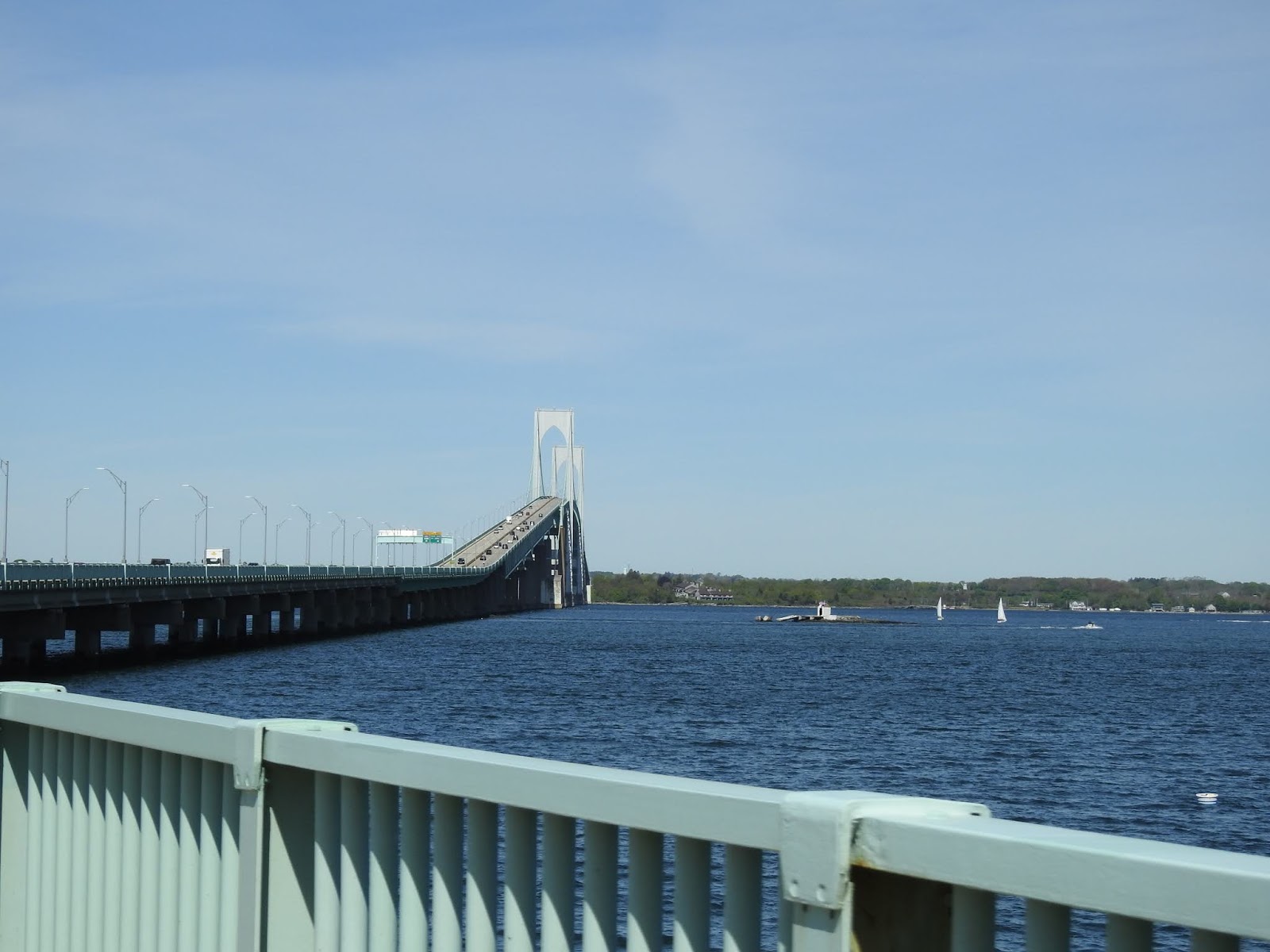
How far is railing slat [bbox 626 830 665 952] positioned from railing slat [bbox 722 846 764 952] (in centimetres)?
24

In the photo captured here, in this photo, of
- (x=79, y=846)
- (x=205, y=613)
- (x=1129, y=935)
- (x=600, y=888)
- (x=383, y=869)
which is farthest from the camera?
(x=205, y=613)

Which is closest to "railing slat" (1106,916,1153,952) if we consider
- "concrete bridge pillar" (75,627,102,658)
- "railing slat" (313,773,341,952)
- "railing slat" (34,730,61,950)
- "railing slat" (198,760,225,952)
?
"railing slat" (313,773,341,952)

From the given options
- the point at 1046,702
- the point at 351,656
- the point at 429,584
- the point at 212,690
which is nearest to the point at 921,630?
the point at 429,584

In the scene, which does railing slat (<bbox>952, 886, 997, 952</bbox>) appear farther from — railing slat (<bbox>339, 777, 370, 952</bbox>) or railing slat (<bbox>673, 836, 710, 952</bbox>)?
railing slat (<bbox>339, 777, 370, 952</bbox>)

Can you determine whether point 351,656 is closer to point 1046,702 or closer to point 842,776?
point 1046,702

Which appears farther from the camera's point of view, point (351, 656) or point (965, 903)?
point (351, 656)

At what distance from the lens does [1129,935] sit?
2.55 meters

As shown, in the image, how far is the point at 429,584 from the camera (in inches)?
5832

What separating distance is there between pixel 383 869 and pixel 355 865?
0.35 ft

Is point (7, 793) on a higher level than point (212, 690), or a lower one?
higher

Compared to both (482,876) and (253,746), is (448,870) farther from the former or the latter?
(253,746)

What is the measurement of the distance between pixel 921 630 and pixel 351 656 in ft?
366

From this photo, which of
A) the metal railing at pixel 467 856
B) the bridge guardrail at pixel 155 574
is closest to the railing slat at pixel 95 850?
the metal railing at pixel 467 856

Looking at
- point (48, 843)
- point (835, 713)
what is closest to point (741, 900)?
point (48, 843)
